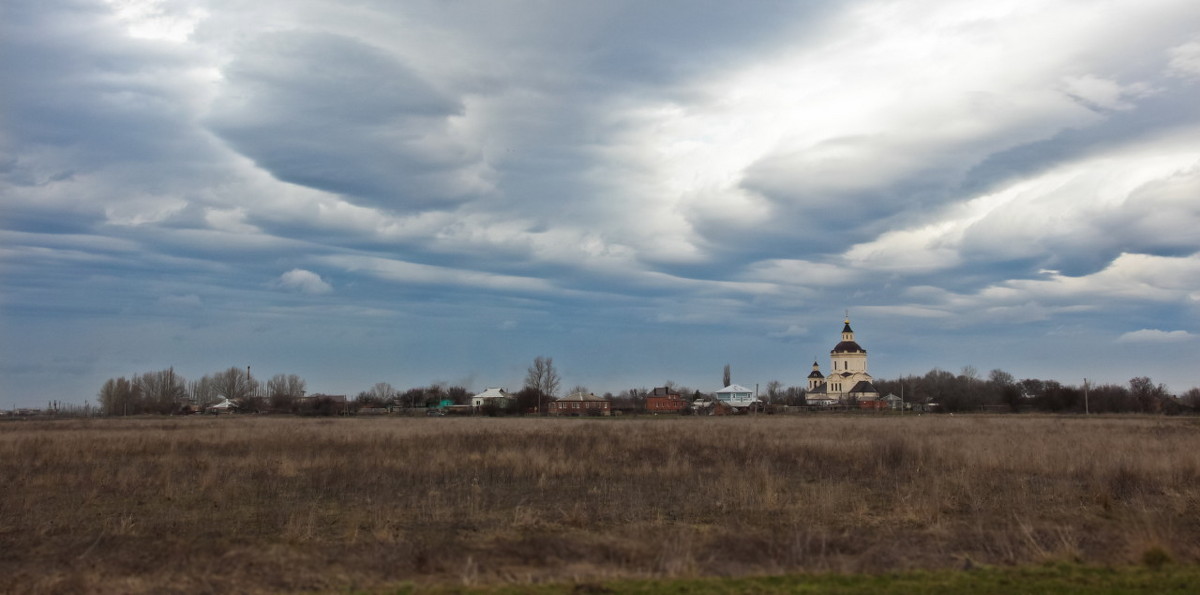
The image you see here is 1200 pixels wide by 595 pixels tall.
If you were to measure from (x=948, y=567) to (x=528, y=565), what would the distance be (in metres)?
5.75

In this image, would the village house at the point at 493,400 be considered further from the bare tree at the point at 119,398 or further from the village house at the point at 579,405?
the bare tree at the point at 119,398

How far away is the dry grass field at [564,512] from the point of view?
10961mm

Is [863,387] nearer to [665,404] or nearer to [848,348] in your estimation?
[848,348]

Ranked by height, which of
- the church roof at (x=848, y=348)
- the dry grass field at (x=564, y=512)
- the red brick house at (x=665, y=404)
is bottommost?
the red brick house at (x=665, y=404)

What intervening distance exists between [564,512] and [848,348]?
173 m

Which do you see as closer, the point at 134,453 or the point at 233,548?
the point at 233,548

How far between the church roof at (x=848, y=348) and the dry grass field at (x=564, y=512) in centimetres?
15302

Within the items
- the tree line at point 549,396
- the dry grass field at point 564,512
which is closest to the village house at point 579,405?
the tree line at point 549,396

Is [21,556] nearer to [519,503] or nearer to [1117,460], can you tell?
[519,503]

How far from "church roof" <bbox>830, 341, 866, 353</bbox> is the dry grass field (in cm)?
15302

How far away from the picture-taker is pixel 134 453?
93.3 feet

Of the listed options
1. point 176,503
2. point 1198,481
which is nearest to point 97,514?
point 176,503

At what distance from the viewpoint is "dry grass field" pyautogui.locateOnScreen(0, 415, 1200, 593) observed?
36.0ft

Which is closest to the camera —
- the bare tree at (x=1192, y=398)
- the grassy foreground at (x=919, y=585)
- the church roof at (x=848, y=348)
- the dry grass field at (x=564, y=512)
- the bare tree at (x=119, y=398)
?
the grassy foreground at (x=919, y=585)
